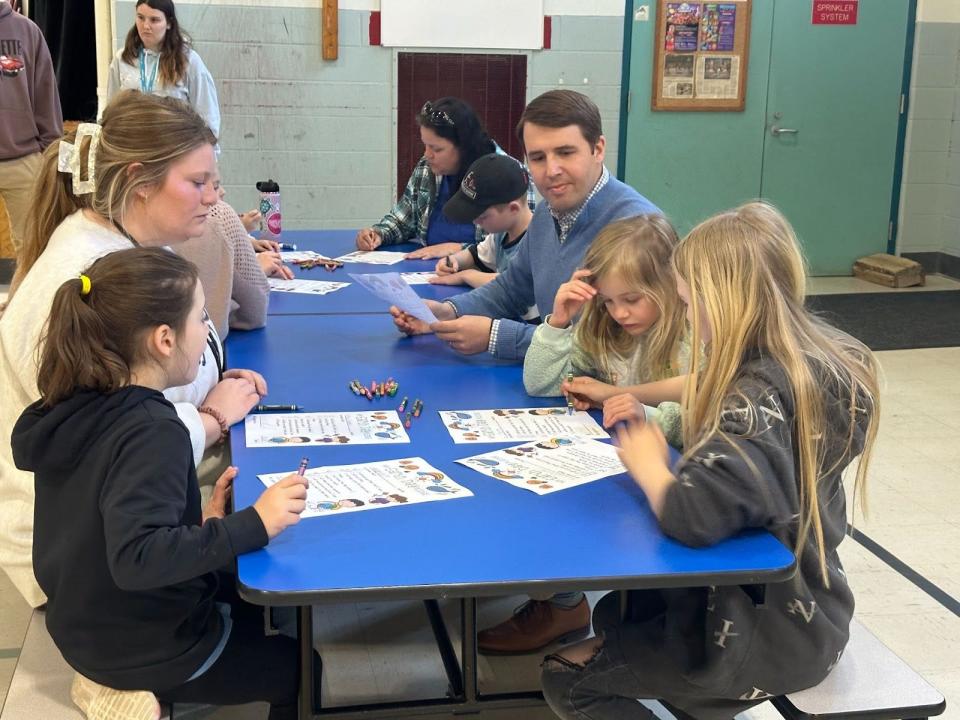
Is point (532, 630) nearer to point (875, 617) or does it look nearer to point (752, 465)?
point (875, 617)

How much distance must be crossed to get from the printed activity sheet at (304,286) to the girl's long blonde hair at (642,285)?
4.42 feet

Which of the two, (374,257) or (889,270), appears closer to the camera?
(374,257)

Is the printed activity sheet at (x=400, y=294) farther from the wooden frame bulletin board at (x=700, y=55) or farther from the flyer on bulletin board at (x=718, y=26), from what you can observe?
the flyer on bulletin board at (x=718, y=26)

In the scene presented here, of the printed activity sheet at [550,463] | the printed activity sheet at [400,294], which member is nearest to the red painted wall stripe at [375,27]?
the printed activity sheet at [400,294]

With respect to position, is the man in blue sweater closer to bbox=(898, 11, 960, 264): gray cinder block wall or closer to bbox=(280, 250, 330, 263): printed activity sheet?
bbox=(280, 250, 330, 263): printed activity sheet

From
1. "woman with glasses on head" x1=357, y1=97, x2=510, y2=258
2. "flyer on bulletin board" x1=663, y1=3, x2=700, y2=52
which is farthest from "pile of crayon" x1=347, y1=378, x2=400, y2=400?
"flyer on bulletin board" x1=663, y1=3, x2=700, y2=52

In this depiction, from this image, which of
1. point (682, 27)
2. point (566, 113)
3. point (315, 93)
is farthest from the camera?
point (682, 27)

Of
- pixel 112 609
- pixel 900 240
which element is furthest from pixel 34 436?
pixel 900 240

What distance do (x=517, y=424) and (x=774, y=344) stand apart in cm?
63

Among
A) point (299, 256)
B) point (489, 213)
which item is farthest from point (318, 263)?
point (489, 213)

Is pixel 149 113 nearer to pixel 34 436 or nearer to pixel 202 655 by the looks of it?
pixel 34 436

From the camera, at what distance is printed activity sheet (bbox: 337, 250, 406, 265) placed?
159 inches

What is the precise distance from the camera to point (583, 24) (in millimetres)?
6855

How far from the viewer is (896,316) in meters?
6.42
